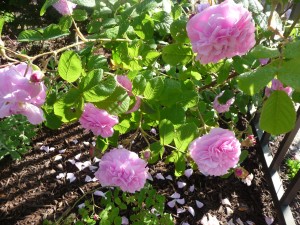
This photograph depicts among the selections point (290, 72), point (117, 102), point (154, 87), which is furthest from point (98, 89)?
point (290, 72)

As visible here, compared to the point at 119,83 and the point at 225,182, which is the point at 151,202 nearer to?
the point at 225,182

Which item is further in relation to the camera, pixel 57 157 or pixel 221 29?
pixel 57 157

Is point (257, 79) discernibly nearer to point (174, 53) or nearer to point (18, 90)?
point (174, 53)

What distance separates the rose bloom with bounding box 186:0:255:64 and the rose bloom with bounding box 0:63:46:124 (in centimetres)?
34

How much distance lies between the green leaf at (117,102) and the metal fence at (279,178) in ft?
3.95

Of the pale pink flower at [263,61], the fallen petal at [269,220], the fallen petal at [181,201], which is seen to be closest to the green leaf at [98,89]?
the pale pink flower at [263,61]

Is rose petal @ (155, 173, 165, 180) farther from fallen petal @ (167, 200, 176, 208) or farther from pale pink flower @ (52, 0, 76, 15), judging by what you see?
pale pink flower @ (52, 0, 76, 15)

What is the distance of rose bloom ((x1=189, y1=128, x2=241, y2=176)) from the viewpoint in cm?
89

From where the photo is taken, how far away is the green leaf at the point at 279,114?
67 centimetres

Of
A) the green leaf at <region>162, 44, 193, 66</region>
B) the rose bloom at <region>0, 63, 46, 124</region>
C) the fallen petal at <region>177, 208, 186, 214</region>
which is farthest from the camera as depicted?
the fallen petal at <region>177, 208, 186, 214</region>

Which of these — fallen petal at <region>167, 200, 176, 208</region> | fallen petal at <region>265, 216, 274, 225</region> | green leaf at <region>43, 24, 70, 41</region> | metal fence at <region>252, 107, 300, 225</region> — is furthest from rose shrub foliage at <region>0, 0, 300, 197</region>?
fallen petal at <region>265, 216, 274, 225</region>

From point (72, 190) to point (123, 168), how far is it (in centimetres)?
117

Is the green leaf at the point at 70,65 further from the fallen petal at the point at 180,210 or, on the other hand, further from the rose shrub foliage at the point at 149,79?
the fallen petal at the point at 180,210

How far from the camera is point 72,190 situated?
6.75 ft
